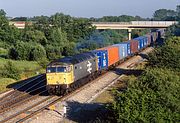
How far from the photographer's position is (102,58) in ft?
136

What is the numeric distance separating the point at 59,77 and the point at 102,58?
11.1 meters

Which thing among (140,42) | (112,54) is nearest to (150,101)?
(112,54)

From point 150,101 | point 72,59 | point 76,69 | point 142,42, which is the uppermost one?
point 72,59

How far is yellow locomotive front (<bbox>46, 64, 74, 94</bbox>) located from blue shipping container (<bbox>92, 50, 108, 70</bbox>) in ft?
31.1

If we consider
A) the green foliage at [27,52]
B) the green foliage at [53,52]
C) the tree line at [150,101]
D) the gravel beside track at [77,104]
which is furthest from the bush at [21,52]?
the tree line at [150,101]

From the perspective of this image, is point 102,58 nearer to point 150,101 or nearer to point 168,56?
point 168,56

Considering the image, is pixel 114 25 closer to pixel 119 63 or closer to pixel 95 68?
pixel 119 63

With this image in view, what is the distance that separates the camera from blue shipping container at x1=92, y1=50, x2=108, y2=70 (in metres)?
40.5

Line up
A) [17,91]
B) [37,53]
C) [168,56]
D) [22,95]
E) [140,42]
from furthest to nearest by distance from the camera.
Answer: [140,42]
[37,53]
[168,56]
[17,91]
[22,95]

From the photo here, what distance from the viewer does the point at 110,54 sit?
45.0 metres

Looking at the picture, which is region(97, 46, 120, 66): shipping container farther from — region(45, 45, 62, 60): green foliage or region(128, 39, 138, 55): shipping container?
region(45, 45, 62, 60): green foliage

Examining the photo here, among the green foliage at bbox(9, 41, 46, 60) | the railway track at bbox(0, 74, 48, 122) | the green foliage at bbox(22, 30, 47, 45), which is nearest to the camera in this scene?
the railway track at bbox(0, 74, 48, 122)

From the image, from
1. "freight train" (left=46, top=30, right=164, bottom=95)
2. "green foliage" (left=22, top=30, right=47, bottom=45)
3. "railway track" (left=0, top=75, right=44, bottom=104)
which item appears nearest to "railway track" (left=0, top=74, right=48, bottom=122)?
"railway track" (left=0, top=75, right=44, bottom=104)

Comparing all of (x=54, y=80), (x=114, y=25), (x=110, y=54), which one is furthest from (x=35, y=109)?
(x=114, y=25)
